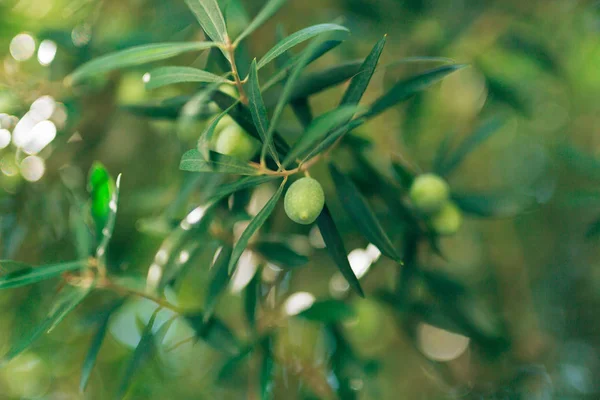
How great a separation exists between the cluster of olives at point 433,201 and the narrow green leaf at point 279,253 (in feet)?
0.79

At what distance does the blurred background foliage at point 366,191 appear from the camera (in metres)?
1.18

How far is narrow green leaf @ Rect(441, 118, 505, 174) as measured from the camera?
1094 mm

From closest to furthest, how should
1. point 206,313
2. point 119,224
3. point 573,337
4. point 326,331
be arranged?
1. point 206,313
2. point 326,331
3. point 119,224
4. point 573,337

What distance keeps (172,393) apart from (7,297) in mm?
510

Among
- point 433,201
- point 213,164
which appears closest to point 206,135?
point 213,164

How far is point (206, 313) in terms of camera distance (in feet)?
2.88

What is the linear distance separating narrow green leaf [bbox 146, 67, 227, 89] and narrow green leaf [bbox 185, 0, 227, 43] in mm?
53

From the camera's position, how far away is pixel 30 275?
77 centimetres

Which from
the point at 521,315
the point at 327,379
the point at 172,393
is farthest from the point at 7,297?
the point at 521,315

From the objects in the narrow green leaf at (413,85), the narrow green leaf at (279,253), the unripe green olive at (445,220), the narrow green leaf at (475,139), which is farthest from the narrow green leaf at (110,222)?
the narrow green leaf at (475,139)

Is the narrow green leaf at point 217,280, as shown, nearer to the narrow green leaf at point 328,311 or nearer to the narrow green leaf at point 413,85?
the narrow green leaf at point 328,311

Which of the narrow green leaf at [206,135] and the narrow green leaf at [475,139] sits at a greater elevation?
the narrow green leaf at [206,135]

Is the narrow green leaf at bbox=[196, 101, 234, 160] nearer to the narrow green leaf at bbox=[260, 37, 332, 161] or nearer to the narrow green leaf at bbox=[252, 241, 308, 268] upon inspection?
the narrow green leaf at bbox=[260, 37, 332, 161]

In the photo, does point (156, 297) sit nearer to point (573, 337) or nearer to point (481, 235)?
point (481, 235)
